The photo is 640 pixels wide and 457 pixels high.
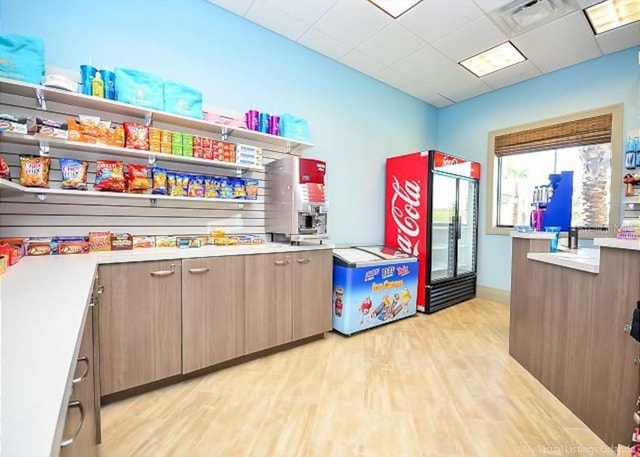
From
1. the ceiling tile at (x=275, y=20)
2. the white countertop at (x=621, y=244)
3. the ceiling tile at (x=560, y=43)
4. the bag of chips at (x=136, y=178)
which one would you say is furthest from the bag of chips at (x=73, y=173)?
the ceiling tile at (x=560, y=43)

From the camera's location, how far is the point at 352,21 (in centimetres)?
317

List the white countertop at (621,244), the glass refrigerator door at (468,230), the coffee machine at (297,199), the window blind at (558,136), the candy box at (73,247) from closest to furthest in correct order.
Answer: the white countertop at (621,244) < the candy box at (73,247) < the coffee machine at (297,199) < the window blind at (558,136) < the glass refrigerator door at (468,230)

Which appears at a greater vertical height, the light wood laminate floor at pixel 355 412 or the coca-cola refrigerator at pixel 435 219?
the coca-cola refrigerator at pixel 435 219

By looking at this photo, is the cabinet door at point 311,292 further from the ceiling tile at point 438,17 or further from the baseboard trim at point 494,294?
the baseboard trim at point 494,294

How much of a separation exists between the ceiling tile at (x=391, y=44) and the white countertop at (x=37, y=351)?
3.66m

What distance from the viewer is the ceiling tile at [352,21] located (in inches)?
116

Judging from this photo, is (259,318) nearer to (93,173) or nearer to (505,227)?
(93,173)

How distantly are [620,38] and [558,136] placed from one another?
45.2 inches

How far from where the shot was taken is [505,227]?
15.1 feet

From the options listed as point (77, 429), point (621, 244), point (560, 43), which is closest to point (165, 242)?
point (77, 429)

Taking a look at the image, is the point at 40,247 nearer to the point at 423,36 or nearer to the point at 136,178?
the point at 136,178

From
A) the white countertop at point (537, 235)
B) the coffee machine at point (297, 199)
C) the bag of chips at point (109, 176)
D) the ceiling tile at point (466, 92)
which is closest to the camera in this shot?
the bag of chips at point (109, 176)

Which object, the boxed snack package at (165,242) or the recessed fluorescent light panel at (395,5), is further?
the recessed fluorescent light panel at (395,5)

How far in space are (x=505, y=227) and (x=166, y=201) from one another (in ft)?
15.6
